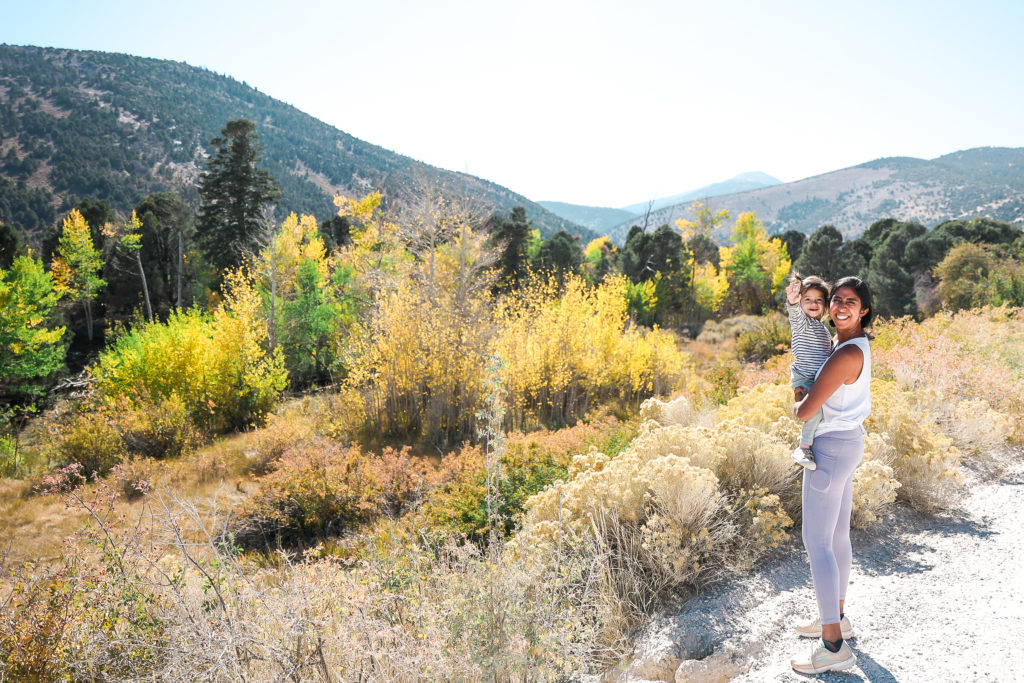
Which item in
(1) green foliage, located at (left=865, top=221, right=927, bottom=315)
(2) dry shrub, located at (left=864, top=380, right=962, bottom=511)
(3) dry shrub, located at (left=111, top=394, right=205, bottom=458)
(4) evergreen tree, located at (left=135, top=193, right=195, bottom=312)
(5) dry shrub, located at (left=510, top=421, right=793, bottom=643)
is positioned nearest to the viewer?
(5) dry shrub, located at (left=510, top=421, right=793, bottom=643)

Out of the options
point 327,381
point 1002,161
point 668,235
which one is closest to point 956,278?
point 668,235

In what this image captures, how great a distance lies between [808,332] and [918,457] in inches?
103

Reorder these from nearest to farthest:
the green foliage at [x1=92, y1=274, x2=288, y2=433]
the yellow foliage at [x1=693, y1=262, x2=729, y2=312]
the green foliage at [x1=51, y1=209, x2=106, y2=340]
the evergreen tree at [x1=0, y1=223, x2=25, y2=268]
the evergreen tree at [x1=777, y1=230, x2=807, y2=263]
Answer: the green foliage at [x1=92, y1=274, x2=288, y2=433] < the evergreen tree at [x1=0, y1=223, x2=25, y2=268] < the green foliage at [x1=51, y1=209, x2=106, y2=340] < the yellow foliage at [x1=693, y1=262, x2=729, y2=312] < the evergreen tree at [x1=777, y1=230, x2=807, y2=263]

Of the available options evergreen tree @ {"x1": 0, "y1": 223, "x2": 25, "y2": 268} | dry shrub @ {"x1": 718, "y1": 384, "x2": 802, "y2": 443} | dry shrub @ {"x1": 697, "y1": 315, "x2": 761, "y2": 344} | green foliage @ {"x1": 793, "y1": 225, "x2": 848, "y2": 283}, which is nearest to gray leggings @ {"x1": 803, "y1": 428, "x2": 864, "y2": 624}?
dry shrub @ {"x1": 718, "y1": 384, "x2": 802, "y2": 443}

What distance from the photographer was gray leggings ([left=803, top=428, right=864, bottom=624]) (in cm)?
207

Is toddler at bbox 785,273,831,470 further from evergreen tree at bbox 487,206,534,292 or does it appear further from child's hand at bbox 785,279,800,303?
evergreen tree at bbox 487,206,534,292

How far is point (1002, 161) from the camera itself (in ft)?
509

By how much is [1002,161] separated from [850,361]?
226079 millimetres

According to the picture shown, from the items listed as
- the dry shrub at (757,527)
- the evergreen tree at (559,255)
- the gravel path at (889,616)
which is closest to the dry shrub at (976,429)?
the gravel path at (889,616)

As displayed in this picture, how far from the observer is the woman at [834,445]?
2.05m

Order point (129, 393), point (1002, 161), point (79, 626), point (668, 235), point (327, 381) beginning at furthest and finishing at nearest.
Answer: point (1002, 161), point (668, 235), point (327, 381), point (129, 393), point (79, 626)

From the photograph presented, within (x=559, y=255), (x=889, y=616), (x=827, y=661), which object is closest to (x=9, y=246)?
(x=559, y=255)

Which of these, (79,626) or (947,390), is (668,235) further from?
(79,626)

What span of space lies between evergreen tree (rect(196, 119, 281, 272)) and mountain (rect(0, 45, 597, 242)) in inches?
170
